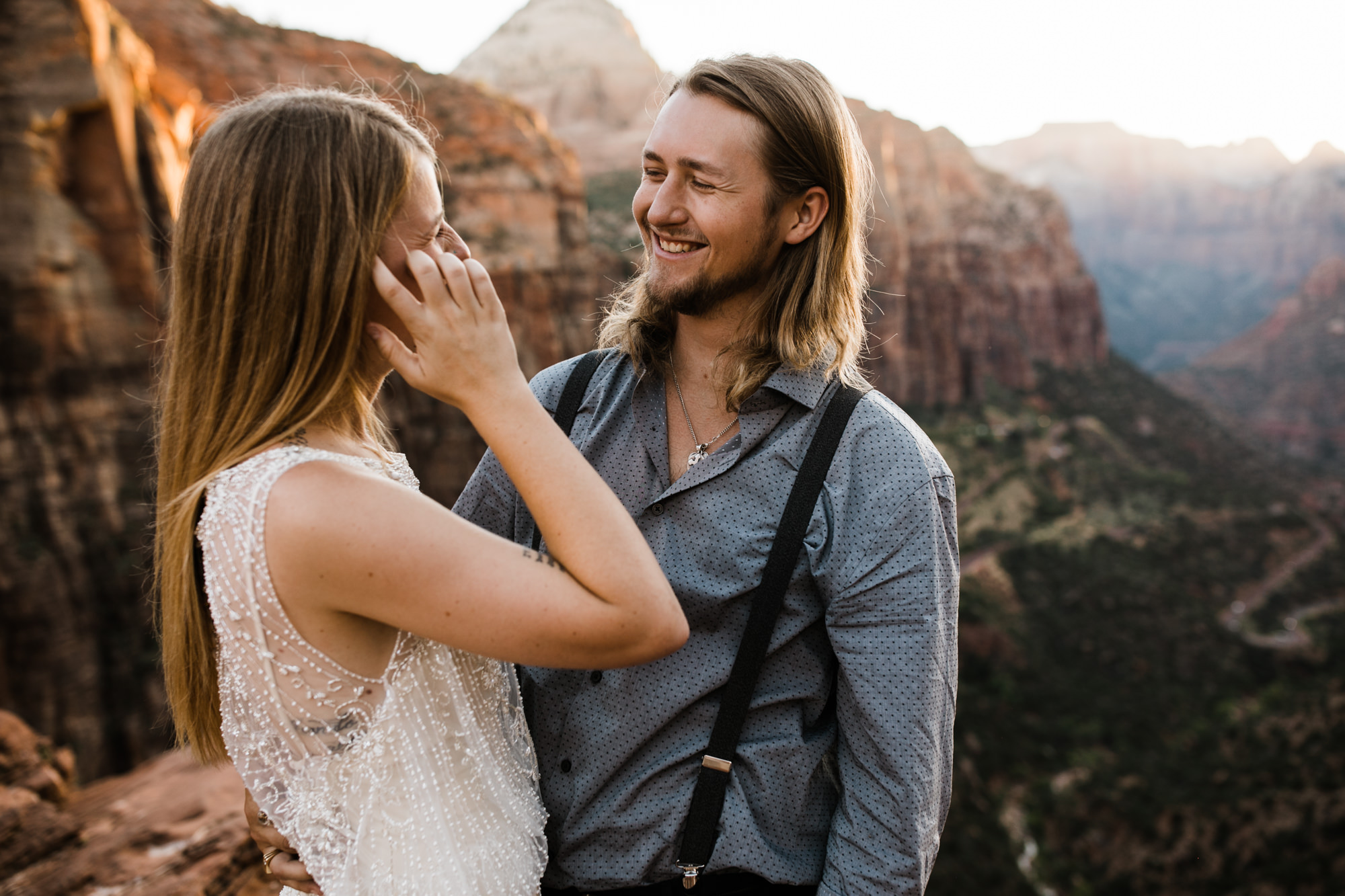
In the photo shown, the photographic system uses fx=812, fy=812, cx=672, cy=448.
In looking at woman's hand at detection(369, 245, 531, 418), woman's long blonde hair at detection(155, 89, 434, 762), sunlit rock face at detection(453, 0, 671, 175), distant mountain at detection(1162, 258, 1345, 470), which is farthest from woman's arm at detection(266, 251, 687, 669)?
distant mountain at detection(1162, 258, 1345, 470)

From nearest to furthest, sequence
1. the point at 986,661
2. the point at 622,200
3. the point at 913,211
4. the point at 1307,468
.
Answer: the point at 986,661 → the point at 622,200 → the point at 913,211 → the point at 1307,468

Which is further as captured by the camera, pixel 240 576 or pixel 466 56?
pixel 466 56

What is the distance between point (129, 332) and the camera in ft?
43.8

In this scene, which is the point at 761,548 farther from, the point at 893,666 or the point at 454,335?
the point at 454,335

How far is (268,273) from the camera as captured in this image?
58.0 inches

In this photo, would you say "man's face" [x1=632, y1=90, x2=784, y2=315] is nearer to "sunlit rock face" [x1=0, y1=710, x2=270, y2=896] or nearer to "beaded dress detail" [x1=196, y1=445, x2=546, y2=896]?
"beaded dress detail" [x1=196, y1=445, x2=546, y2=896]

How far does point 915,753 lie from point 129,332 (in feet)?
49.5

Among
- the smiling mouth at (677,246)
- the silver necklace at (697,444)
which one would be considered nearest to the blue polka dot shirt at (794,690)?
the silver necklace at (697,444)

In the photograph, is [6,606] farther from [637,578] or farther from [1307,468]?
[1307,468]

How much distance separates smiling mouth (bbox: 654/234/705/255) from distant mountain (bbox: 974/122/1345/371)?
143 m

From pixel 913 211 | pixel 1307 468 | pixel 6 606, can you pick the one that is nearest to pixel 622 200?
pixel 913 211

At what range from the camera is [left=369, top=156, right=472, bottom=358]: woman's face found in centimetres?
154

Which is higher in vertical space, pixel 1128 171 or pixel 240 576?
pixel 1128 171

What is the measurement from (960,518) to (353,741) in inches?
1692
